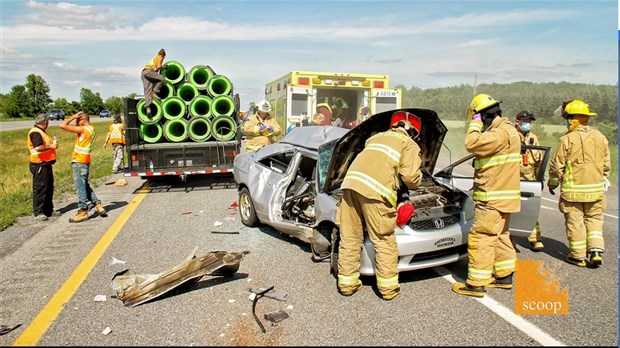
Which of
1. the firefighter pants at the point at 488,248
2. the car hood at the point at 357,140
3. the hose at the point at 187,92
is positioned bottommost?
the firefighter pants at the point at 488,248

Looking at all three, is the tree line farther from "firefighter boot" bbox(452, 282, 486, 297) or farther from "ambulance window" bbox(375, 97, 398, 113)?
"firefighter boot" bbox(452, 282, 486, 297)

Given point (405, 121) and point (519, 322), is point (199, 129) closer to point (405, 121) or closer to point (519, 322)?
point (405, 121)

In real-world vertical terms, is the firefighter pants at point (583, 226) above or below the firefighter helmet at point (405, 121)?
below

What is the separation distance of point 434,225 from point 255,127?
4.98 metres

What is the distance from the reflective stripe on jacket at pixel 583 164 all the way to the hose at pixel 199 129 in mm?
7289

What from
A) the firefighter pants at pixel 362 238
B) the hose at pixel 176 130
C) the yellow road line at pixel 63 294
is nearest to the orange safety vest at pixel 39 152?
the yellow road line at pixel 63 294

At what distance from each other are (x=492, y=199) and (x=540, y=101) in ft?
83.2

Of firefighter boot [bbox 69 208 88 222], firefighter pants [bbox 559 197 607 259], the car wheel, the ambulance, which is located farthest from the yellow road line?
the ambulance

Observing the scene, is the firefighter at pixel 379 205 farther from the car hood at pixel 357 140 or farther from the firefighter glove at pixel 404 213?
the car hood at pixel 357 140

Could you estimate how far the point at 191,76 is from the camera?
404 inches

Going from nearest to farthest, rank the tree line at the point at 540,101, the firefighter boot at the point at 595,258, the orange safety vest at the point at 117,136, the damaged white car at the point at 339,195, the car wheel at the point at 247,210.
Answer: the damaged white car at the point at 339,195, the firefighter boot at the point at 595,258, the car wheel at the point at 247,210, the orange safety vest at the point at 117,136, the tree line at the point at 540,101

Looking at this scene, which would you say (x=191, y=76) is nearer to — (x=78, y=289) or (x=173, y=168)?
(x=173, y=168)

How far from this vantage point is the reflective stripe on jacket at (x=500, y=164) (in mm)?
4266

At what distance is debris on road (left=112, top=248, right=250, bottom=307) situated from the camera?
407 cm
